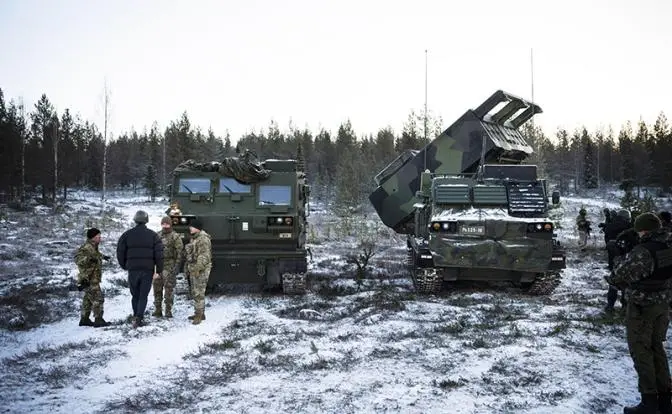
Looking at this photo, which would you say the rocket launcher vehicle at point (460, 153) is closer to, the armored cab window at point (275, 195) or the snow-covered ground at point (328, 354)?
the snow-covered ground at point (328, 354)

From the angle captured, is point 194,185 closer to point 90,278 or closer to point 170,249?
point 170,249

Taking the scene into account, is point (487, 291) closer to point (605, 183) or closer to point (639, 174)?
point (639, 174)

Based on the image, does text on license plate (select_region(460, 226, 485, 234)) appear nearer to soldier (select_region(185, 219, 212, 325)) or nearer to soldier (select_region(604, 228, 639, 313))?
soldier (select_region(604, 228, 639, 313))

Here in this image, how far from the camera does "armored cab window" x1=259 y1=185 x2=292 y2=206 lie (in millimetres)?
9781

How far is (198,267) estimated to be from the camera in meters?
7.59

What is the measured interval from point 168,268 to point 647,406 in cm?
636

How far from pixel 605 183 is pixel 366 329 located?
67.0 m

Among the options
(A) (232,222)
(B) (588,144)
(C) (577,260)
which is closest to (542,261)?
(A) (232,222)

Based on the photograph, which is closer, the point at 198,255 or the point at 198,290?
the point at 198,290

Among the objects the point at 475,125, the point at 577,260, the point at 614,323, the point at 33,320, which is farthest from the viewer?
the point at 577,260

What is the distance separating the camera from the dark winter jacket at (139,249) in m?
7.11

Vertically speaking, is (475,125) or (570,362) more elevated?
(475,125)

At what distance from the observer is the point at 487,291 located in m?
9.98

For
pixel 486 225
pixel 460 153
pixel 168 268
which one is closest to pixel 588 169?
pixel 460 153
